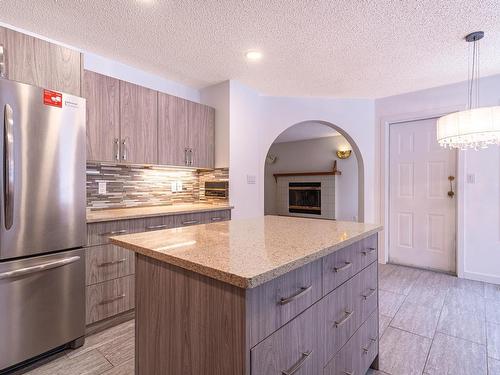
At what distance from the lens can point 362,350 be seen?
1515 mm

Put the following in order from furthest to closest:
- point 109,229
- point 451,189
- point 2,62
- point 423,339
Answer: point 451,189 < point 109,229 < point 423,339 < point 2,62

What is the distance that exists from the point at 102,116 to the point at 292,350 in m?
2.35

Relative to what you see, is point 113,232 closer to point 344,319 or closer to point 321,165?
point 344,319

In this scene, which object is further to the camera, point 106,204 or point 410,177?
point 410,177

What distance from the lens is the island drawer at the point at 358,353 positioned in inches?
49.8

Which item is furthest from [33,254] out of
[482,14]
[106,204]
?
[482,14]

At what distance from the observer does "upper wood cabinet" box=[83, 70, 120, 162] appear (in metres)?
2.31

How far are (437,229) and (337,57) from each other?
266 centimetres

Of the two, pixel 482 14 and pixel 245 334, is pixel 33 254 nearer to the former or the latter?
pixel 245 334

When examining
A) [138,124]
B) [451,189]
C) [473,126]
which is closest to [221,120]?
[138,124]

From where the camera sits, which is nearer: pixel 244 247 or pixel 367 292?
pixel 244 247

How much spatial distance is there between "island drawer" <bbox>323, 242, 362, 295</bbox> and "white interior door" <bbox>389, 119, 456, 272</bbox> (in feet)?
9.48

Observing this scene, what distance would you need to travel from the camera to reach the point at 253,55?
265 centimetres

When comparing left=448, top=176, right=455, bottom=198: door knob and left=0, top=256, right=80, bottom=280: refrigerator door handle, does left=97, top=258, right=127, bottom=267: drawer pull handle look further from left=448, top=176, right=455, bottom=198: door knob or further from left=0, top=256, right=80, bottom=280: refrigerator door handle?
left=448, top=176, right=455, bottom=198: door knob
